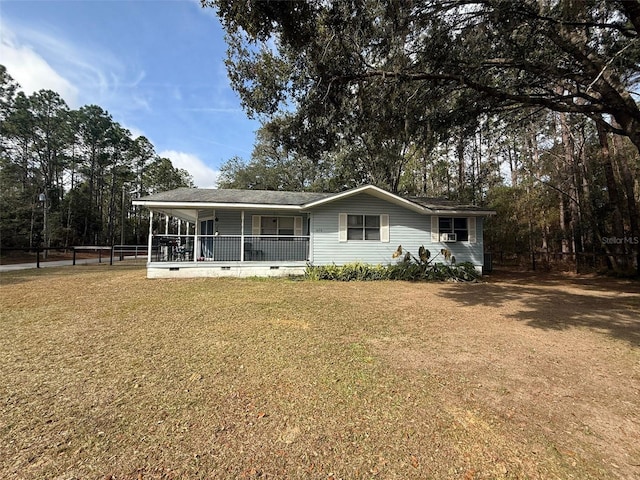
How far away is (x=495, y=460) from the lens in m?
2.20

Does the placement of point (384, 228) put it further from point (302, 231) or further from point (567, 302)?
point (567, 302)

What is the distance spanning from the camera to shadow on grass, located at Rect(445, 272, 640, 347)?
5.90m

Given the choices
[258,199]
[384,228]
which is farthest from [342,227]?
[258,199]

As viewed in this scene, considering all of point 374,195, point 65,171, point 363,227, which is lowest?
point 363,227

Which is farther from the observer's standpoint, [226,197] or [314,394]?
[226,197]

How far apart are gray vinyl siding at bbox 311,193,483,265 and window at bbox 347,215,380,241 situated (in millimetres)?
176

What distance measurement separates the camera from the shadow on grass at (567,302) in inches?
232

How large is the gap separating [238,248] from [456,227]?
9.52 metres

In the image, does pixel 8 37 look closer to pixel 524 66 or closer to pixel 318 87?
pixel 318 87

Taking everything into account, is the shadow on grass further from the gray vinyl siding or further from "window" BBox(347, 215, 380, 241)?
"window" BBox(347, 215, 380, 241)

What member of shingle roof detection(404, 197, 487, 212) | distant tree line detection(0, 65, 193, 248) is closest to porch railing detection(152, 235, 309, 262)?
shingle roof detection(404, 197, 487, 212)

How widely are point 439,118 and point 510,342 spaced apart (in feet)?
23.8

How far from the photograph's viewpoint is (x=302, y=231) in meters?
13.9

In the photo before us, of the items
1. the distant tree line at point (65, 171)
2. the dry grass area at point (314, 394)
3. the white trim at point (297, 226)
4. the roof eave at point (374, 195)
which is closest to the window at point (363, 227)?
the roof eave at point (374, 195)
